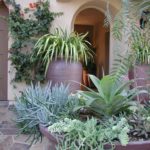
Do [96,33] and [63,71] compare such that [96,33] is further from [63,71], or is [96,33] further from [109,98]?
[109,98]

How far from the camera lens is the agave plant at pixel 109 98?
2154 mm

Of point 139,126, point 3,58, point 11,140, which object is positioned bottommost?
point 11,140

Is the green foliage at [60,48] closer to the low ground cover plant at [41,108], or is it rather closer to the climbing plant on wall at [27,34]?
the climbing plant on wall at [27,34]

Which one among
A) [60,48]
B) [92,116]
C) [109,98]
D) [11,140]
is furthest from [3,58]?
[109,98]

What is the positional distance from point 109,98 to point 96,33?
9.39m

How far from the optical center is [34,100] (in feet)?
8.02

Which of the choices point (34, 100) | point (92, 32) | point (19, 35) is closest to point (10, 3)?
point (19, 35)

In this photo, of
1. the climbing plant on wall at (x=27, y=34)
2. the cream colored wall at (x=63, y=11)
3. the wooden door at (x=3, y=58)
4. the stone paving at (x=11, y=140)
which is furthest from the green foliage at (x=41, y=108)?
the wooden door at (x=3, y=58)

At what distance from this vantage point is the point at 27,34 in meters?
6.34

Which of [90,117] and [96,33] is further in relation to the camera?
[96,33]

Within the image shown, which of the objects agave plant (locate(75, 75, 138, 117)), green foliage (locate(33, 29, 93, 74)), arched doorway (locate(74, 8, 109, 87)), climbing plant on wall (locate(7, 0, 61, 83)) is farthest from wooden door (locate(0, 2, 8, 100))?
agave plant (locate(75, 75, 138, 117))

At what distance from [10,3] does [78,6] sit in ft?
4.78

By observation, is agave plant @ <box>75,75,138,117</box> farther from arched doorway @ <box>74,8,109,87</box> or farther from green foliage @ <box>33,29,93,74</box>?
arched doorway @ <box>74,8,109,87</box>

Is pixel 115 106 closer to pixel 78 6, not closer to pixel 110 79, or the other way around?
pixel 110 79
